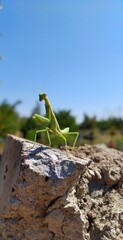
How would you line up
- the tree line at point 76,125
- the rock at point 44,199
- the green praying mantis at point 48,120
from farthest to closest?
the tree line at point 76,125, the green praying mantis at point 48,120, the rock at point 44,199

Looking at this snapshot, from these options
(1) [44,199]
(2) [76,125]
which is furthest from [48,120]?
(2) [76,125]

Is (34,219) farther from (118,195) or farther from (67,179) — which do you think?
(118,195)

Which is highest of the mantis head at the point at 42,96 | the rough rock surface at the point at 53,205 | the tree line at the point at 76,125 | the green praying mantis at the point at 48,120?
the tree line at the point at 76,125

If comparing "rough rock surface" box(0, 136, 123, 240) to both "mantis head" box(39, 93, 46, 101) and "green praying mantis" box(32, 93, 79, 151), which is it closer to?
"green praying mantis" box(32, 93, 79, 151)

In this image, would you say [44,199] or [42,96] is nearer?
[44,199]

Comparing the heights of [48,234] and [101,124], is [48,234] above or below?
below

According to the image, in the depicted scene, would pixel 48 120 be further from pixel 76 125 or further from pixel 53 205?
pixel 76 125

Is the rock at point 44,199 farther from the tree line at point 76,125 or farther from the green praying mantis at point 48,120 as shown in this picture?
the tree line at point 76,125

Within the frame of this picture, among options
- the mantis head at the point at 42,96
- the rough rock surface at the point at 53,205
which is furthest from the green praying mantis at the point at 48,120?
the rough rock surface at the point at 53,205

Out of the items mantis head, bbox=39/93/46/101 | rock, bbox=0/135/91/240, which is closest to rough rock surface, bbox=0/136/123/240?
rock, bbox=0/135/91/240

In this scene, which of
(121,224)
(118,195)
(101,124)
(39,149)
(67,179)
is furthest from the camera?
(101,124)

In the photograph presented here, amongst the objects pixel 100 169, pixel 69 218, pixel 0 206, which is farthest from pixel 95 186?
pixel 0 206
